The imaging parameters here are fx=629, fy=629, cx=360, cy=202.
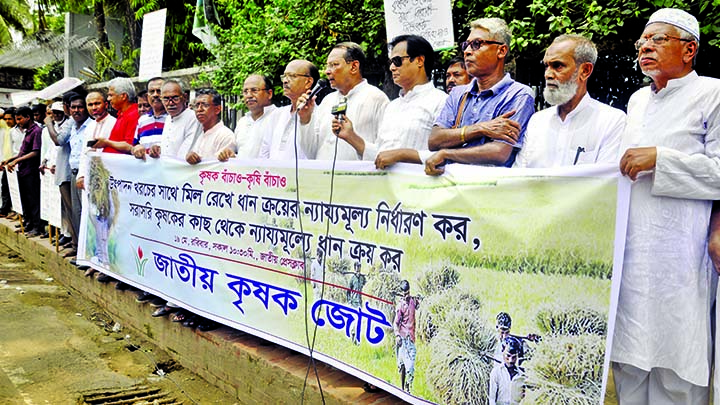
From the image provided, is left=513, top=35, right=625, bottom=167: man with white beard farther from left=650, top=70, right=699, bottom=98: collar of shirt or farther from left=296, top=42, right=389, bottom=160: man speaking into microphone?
left=296, top=42, right=389, bottom=160: man speaking into microphone

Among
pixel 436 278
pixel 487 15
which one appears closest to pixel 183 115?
pixel 487 15

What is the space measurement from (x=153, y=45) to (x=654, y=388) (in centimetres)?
516

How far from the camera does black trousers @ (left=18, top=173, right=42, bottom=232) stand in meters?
8.87

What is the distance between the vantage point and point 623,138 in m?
2.46

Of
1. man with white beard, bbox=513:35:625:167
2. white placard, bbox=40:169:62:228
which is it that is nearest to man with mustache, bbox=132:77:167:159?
white placard, bbox=40:169:62:228

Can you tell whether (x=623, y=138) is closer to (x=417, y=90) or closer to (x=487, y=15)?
(x=417, y=90)

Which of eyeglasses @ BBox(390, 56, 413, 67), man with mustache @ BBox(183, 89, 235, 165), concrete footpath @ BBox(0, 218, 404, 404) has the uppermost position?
eyeglasses @ BBox(390, 56, 413, 67)

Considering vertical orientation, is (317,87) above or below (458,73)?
below

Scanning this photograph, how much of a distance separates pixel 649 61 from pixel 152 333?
404 cm

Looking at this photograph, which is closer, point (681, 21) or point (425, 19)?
point (681, 21)

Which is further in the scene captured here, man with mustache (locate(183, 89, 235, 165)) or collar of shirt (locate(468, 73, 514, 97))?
man with mustache (locate(183, 89, 235, 165))

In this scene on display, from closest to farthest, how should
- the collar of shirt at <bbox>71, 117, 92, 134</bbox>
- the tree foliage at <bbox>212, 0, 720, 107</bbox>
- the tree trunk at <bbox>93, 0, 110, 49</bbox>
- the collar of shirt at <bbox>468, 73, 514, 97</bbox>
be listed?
the collar of shirt at <bbox>468, 73, 514, 97</bbox>
the tree foliage at <bbox>212, 0, 720, 107</bbox>
the collar of shirt at <bbox>71, 117, 92, 134</bbox>
the tree trunk at <bbox>93, 0, 110, 49</bbox>

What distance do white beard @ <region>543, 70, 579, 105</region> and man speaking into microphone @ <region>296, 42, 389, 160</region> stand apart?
3.91 ft

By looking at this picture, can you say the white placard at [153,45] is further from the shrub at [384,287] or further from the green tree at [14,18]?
the green tree at [14,18]
